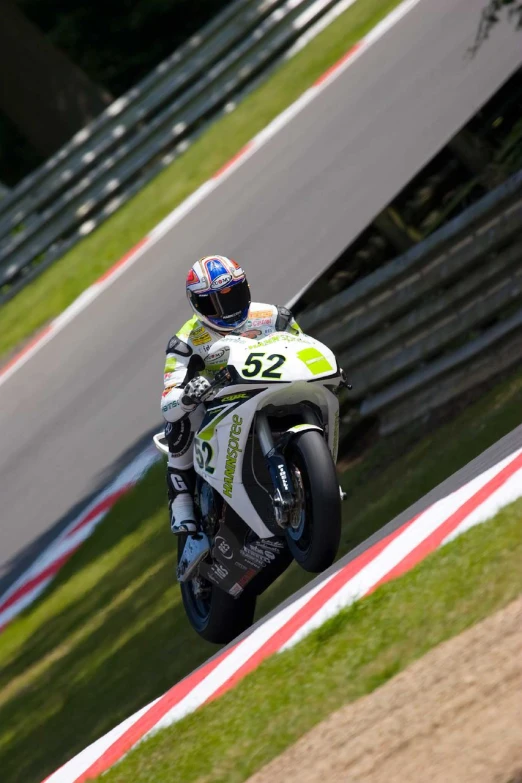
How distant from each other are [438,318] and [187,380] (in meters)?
2.41

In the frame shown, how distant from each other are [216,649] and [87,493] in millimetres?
3565

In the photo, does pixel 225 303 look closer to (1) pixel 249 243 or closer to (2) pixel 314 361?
(2) pixel 314 361

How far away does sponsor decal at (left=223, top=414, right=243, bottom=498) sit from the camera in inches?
251

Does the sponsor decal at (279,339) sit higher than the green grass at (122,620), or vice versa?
the sponsor decal at (279,339)

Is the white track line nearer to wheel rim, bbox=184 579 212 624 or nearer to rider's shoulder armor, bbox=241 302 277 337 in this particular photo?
wheel rim, bbox=184 579 212 624

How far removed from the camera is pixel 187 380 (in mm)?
6738

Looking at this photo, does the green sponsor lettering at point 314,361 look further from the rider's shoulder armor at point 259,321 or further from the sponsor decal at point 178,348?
the sponsor decal at point 178,348

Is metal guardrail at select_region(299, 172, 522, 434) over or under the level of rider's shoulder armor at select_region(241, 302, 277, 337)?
under

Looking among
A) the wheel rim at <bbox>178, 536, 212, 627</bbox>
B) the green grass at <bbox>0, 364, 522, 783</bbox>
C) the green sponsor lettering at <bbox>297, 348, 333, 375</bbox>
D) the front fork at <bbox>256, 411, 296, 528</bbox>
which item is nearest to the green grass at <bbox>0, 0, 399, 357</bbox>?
the green grass at <bbox>0, 364, 522, 783</bbox>

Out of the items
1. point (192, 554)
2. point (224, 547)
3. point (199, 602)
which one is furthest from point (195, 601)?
point (224, 547)

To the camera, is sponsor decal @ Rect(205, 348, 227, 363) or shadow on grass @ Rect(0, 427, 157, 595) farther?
shadow on grass @ Rect(0, 427, 157, 595)

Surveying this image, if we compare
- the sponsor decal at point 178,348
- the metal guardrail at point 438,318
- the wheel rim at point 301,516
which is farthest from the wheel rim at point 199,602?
the metal guardrail at point 438,318

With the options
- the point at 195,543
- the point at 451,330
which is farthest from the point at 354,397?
the point at 195,543

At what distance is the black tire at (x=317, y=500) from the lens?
5859mm
